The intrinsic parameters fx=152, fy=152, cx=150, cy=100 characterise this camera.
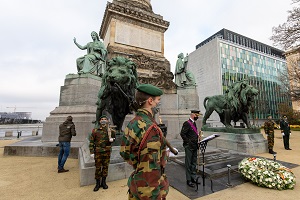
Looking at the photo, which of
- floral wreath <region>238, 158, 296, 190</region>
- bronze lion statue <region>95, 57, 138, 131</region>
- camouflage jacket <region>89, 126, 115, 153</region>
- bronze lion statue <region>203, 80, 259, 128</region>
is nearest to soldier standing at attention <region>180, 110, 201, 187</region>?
floral wreath <region>238, 158, 296, 190</region>

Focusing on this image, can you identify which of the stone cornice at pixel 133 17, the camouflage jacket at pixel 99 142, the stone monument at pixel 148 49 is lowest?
the camouflage jacket at pixel 99 142

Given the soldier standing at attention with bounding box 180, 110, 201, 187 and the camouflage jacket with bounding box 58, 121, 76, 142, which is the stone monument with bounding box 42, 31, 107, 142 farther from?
the soldier standing at attention with bounding box 180, 110, 201, 187

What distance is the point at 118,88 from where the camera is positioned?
465 centimetres

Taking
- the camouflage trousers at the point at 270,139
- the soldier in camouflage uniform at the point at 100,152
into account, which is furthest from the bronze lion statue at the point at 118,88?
the camouflage trousers at the point at 270,139

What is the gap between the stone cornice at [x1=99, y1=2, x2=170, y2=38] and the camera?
14.8m

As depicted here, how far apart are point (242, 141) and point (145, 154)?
836 centimetres

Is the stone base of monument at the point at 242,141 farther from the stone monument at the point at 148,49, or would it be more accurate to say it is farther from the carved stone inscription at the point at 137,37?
the carved stone inscription at the point at 137,37

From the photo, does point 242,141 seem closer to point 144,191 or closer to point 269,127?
point 269,127

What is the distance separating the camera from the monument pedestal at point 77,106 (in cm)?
881

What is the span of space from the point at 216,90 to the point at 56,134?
5262cm

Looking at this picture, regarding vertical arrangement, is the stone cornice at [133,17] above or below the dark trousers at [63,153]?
above

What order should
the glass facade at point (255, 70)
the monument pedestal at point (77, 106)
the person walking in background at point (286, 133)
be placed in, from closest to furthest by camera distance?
the monument pedestal at point (77, 106) < the person walking in background at point (286, 133) < the glass facade at point (255, 70)

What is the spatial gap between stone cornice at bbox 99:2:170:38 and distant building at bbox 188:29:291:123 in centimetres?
3812

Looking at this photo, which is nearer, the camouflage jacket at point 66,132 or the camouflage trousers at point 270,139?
the camouflage jacket at point 66,132
